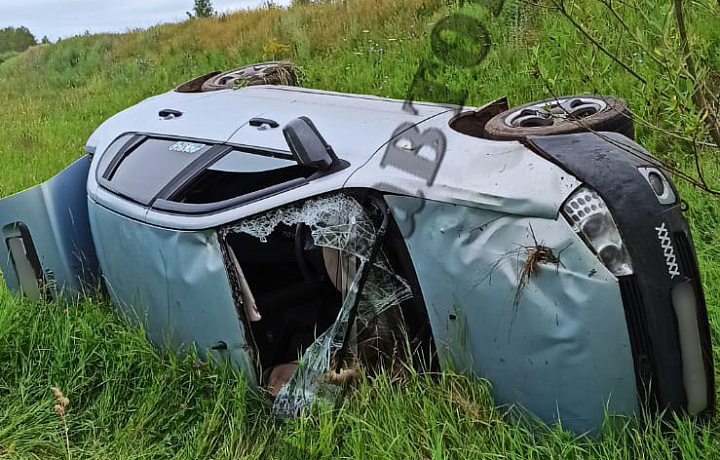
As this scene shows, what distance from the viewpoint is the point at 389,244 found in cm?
299

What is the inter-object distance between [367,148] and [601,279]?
46.7 inches

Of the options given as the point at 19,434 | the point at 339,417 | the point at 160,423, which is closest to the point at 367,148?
the point at 339,417

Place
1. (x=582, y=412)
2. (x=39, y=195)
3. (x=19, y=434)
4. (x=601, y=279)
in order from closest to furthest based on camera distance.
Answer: (x=601, y=279), (x=582, y=412), (x=19, y=434), (x=39, y=195)

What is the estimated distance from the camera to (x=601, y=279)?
8.04 ft

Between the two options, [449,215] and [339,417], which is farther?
[339,417]

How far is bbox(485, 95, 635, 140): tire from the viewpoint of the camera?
2.95m

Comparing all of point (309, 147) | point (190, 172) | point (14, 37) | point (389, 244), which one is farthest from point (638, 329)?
point (14, 37)

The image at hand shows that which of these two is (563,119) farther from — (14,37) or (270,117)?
(14,37)

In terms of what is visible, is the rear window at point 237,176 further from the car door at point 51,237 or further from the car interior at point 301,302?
the car door at point 51,237

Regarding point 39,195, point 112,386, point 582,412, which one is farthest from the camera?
point 39,195

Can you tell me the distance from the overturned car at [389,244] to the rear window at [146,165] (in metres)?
0.01

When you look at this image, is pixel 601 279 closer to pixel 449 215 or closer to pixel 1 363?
pixel 449 215

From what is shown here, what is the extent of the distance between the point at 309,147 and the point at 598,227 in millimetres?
1250

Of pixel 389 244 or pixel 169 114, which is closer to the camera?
pixel 389 244
